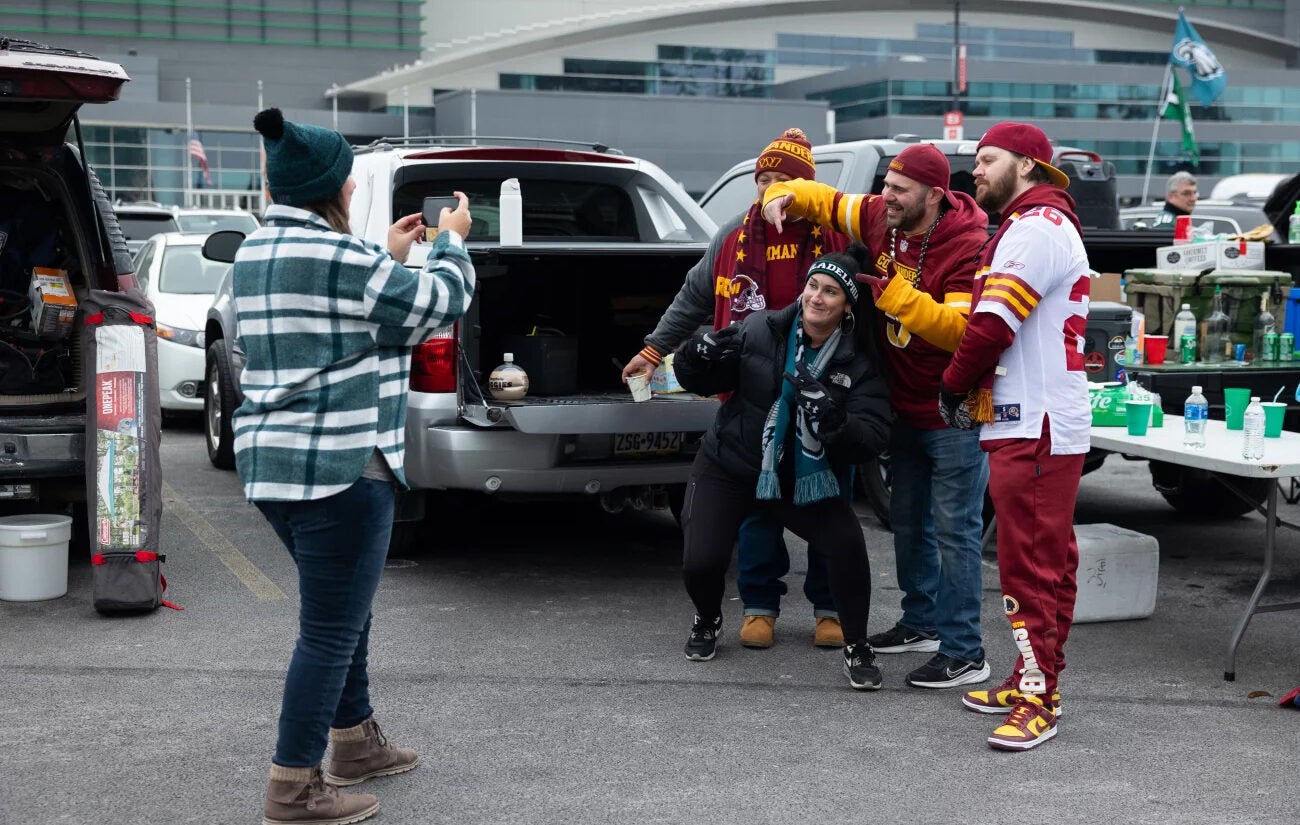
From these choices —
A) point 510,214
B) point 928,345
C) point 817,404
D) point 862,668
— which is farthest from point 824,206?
point 510,214

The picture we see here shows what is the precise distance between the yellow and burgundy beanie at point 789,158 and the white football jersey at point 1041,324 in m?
1.23

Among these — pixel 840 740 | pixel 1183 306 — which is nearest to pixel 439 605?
pixel 840 740

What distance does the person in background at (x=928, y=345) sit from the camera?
503cm

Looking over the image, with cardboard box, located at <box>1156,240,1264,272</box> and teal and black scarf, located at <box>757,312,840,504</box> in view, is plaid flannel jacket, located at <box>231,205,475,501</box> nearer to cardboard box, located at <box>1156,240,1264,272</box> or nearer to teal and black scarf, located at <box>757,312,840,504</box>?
teal and black scarf, located at <box>757,312,840,504</box>

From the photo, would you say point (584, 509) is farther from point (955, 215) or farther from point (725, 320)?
point (955, 215)

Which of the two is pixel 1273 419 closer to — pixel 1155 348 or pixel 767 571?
pixel 1155 348

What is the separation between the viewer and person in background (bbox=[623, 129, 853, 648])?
5586 mm

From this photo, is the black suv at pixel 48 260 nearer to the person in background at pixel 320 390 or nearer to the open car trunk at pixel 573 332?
the open car trunk at pixel 573 332

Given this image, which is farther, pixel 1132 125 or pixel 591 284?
pixel 1132 125

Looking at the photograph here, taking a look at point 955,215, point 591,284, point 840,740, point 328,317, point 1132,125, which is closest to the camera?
point 328,317

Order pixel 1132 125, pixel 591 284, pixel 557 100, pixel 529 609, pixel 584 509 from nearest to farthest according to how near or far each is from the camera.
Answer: pixel 529 609, pixel 591 284, pixel 584 509, pixel 557 100, pixel 1132 125

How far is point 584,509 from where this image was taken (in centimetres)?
867

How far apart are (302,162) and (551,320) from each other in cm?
362

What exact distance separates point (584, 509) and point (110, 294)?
127 inches
